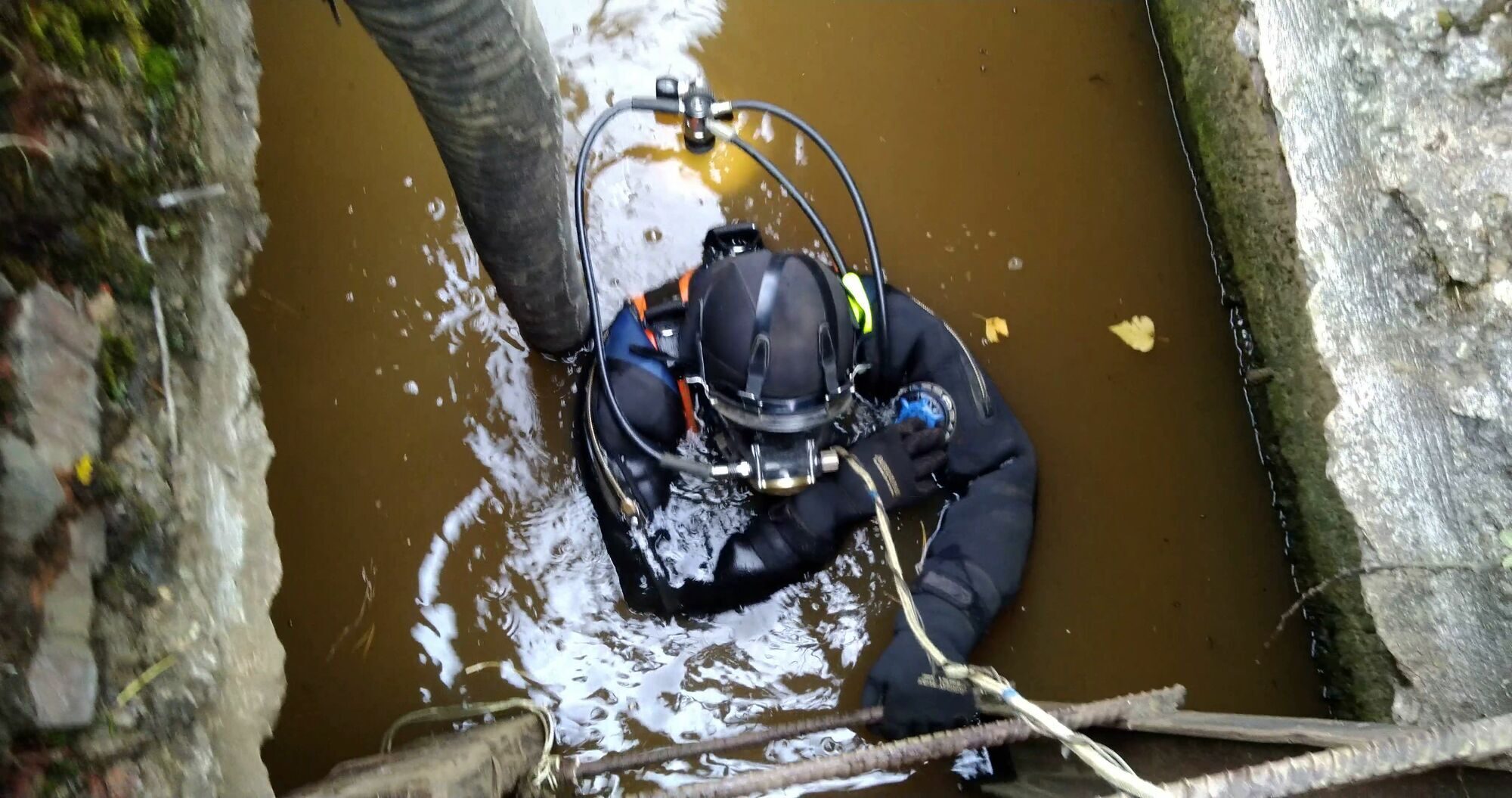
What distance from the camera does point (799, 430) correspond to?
155 centimetres

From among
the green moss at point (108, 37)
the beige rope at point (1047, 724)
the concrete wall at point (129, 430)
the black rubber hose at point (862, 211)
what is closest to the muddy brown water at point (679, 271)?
the black rubber hose at point (862, 211)

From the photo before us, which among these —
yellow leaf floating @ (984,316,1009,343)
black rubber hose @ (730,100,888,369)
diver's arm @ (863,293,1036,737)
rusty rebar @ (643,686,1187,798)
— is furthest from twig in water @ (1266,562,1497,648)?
black rubber hose @ (730,100,888,369)

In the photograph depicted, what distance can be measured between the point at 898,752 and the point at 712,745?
47 cm

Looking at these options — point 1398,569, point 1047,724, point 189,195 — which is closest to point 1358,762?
point 1047,724

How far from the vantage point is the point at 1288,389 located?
6.61 ft

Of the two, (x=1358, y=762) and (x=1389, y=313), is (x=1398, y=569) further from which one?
(x=1358, y=762)

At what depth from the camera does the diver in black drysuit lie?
1730 millimetres

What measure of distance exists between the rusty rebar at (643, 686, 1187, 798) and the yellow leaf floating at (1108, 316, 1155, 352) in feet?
3.58

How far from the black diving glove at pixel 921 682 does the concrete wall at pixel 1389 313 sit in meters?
0.84

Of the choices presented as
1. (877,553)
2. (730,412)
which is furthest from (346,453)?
(877,553)

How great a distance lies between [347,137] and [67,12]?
1.42 m

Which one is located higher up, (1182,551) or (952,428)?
(952,428)

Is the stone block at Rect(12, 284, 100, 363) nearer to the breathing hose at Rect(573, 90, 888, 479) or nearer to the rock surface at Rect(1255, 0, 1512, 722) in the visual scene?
the breathing hose at Rect(573, 90, 888, 479)

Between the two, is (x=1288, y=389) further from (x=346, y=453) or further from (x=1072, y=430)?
(x=346, y=453)
